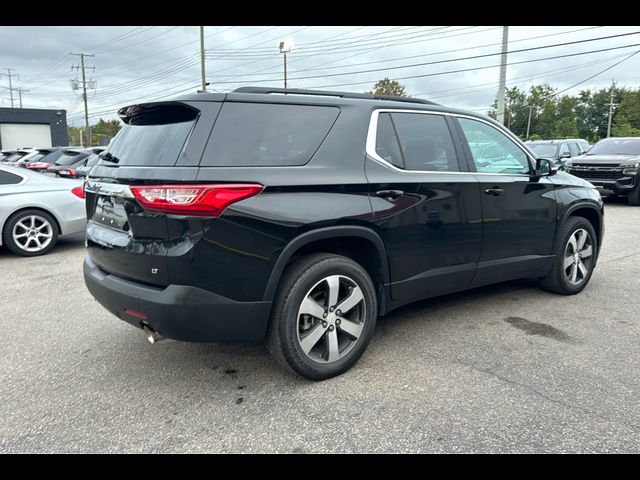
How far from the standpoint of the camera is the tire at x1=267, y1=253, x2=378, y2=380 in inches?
116

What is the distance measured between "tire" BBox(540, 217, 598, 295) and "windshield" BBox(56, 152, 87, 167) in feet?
38.0

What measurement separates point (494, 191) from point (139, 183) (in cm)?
276

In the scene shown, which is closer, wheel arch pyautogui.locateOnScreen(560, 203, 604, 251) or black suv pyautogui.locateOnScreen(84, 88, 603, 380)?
black suv pyautogui.locateOnScreen(84, 88, 603, 380)

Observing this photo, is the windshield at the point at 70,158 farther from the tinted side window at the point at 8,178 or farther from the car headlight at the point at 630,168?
the car headlight at the point at 630,168

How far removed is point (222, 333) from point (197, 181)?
0.88 m

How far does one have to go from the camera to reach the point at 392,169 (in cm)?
339

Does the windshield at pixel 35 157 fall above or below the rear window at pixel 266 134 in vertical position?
below

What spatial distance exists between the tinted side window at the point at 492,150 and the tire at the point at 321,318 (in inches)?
62.1

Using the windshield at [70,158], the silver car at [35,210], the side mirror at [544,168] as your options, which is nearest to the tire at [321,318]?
the side mirror at [544,168]

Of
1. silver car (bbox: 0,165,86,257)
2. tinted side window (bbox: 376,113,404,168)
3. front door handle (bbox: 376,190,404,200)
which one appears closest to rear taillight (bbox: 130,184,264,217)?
front door handle (bbox: 376,190,404,200)

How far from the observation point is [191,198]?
8.54ft

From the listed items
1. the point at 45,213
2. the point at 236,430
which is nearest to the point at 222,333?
the point at 236,430

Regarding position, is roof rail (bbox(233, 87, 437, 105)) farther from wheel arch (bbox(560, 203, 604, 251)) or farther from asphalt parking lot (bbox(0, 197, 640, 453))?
wheel arch (bbox(560, 203, 604, 251))

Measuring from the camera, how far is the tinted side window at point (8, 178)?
23.3ft
